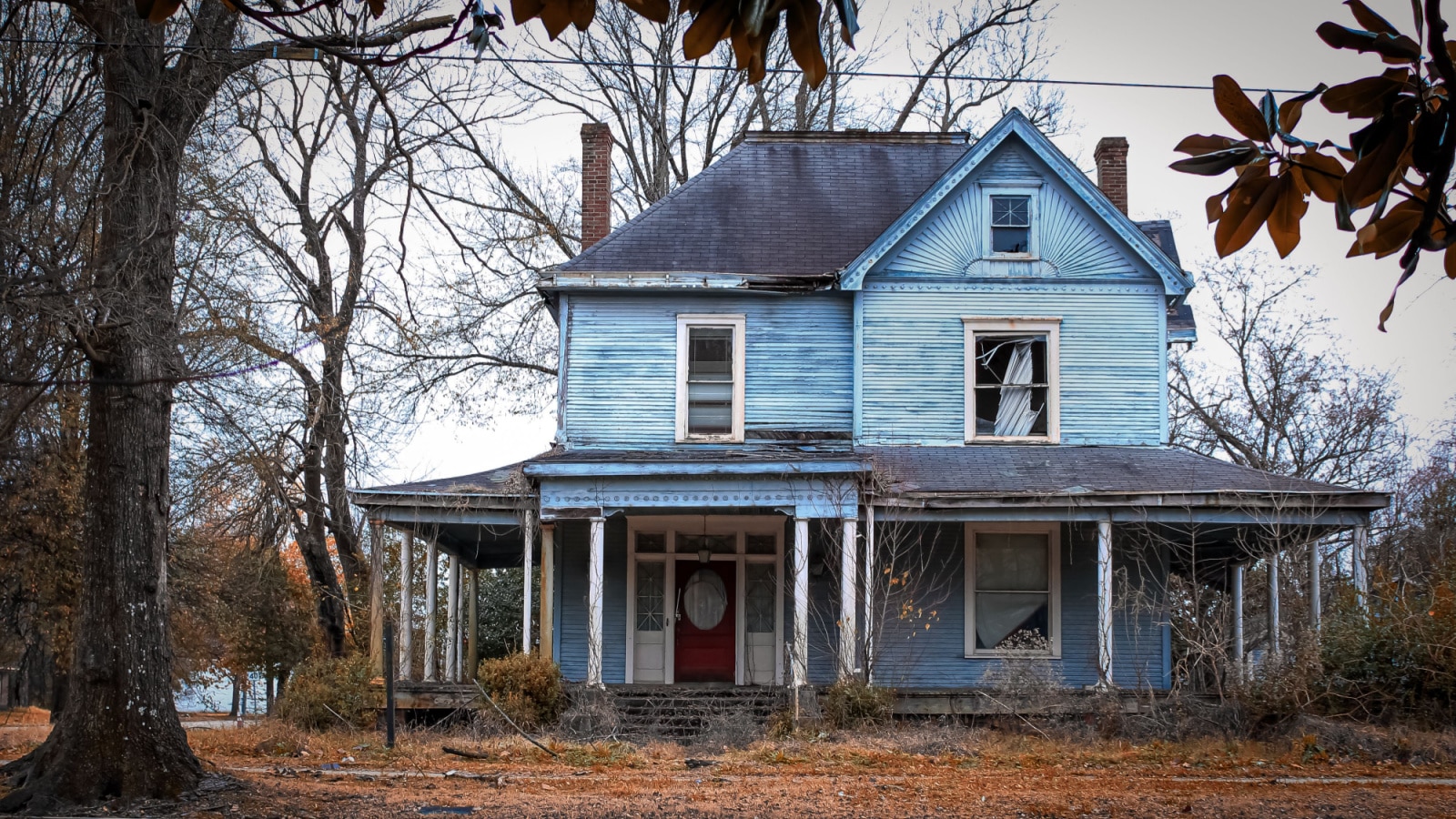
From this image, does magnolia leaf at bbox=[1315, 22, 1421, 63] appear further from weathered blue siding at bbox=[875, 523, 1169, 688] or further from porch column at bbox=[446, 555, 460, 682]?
porch column at bbox=[446, 555, 460, 682]

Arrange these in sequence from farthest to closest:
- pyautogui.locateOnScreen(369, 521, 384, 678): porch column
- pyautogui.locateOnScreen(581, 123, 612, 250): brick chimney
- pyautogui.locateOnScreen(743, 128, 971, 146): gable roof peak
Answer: pyautogui.locateOnScreen(743, 128, 971, 146): gable roof peak
pyautogui.locateOnScreen(581, 123, 612, 250): brick chimney
pyautogui.locateOnScreen(369, 521, 384, 678): porch column

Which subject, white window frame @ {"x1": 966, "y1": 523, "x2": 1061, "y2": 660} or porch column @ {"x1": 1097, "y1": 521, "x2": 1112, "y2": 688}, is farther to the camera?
white window frame @ {"x1": 966, "y1": 523, "x2": 1061, "y2": 660}

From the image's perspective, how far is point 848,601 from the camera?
661 inches

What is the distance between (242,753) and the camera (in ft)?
46.0

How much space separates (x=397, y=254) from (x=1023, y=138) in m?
10.9

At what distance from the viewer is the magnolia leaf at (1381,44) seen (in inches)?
120

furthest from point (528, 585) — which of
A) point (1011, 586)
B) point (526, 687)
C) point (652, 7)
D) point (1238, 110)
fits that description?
point (1238, 110)

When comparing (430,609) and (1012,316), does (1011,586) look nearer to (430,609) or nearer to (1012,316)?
(1012,316)

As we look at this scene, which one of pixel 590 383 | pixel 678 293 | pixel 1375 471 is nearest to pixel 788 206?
pixel 678 293

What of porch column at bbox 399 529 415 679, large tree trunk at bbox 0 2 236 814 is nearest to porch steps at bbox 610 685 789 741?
porch column at bbox 399 529 415 679

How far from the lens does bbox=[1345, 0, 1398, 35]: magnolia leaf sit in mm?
3070

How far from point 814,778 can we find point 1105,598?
258 inches

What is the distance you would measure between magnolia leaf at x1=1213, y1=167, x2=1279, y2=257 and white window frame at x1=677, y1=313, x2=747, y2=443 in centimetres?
1591

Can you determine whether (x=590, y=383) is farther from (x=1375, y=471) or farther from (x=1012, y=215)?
(x=1375, y=471)
